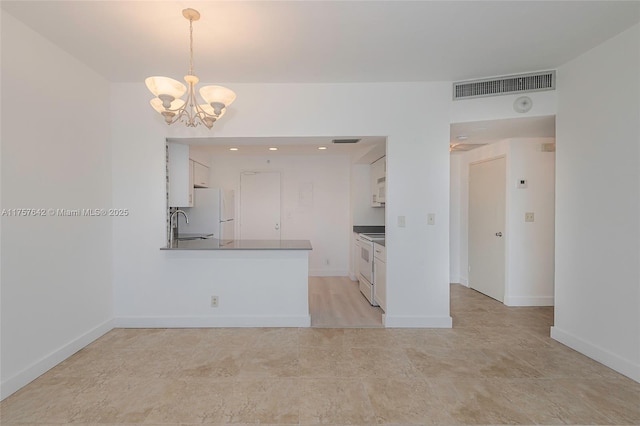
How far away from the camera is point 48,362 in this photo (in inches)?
93.7

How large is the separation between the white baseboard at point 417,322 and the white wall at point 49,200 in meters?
2.98

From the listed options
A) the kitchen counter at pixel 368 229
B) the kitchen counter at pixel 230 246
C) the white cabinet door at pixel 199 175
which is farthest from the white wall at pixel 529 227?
the white cabinet door at pixel 199 175

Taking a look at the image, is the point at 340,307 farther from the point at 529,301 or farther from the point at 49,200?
the point at 49,200

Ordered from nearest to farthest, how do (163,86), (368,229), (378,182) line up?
(163,86) → (378,182) → (368,229)

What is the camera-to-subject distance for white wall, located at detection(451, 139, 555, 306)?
394 cm

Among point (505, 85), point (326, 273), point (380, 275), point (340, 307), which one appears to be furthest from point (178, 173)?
point (505, 85)

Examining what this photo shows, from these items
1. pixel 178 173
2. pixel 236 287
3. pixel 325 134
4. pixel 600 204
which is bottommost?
pixel 236 287

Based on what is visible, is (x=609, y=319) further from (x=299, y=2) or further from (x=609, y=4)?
(x=299, y=2)

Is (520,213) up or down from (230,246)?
up

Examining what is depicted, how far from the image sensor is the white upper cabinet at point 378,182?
14.7 ft

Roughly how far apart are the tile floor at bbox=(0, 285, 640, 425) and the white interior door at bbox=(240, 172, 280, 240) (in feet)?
8.94

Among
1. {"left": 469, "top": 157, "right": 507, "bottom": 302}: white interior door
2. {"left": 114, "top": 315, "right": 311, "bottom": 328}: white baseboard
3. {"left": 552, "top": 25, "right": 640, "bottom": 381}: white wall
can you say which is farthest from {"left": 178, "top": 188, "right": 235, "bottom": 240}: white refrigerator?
{"left": 552, "top": 25, "right": 640, "bottom": 381}: white wall

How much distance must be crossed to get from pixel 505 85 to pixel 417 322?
259cm

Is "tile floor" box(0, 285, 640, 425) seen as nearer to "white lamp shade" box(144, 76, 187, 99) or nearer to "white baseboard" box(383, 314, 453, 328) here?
"white baseboard" box(383, 314, 453, 328)
